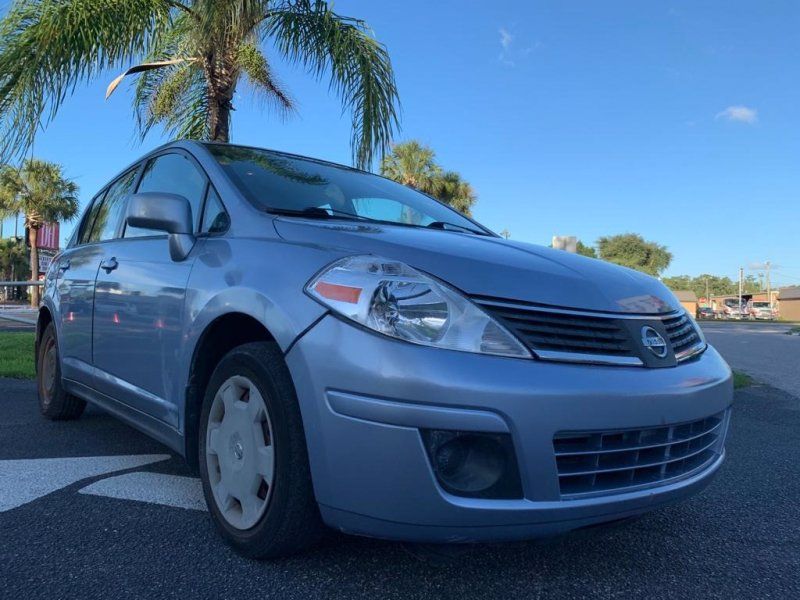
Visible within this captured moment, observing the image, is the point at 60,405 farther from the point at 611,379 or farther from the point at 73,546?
the point at 611,379

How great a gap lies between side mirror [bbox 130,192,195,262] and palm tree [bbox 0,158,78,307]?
34546 millimetres

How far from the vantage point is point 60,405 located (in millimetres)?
4152

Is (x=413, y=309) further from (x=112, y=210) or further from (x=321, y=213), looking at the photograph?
Result: (x=112, y=210)

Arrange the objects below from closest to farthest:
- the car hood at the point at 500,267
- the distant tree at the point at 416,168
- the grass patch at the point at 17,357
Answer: the car hood at the point at 500,267 < the grass patch at the point at 17,357 < the distant tree at the point at 416,168

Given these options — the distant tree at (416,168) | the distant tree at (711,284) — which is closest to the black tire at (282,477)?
the distant tree at (416,168)

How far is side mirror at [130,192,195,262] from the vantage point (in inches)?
100

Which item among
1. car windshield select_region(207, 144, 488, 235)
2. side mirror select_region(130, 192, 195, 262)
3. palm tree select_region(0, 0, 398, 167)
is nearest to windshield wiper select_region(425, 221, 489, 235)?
car windshield select_region(207, 144, 488, 235)

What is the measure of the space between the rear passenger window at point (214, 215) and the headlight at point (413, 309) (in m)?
0.84

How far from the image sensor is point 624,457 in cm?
188

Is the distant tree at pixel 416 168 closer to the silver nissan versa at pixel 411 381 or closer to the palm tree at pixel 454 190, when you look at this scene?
the palm tree at pixel 454 190

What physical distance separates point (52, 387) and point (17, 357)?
3.82 meters

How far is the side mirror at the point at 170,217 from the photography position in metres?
2.54

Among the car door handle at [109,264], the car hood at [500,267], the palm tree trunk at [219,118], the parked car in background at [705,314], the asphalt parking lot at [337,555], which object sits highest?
the palm tree trunk at [219,118]

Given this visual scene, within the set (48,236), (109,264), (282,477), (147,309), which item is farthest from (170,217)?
(48,236)
